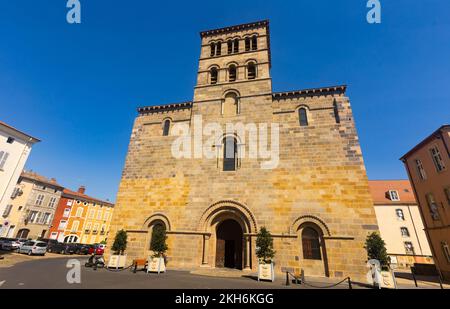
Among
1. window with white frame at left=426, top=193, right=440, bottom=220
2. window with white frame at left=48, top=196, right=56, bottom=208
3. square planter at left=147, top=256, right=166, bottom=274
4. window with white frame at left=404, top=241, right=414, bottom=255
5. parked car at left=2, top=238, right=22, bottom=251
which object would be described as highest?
window with white frame at left=48, top=196, right=56, bottom=208

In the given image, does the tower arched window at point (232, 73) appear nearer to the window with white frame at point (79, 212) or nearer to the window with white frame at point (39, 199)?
the window with white frame at point (39, 199)

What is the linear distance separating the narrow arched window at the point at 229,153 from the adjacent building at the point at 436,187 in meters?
16.5

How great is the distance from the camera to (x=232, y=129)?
17.7m

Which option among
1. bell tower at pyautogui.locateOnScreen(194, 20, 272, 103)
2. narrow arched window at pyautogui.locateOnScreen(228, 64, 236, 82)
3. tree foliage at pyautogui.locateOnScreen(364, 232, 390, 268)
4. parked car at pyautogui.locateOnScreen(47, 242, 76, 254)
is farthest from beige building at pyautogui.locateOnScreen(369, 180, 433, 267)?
parked car at pyautogui.locateOnScreen(47, 242, 76, 254)

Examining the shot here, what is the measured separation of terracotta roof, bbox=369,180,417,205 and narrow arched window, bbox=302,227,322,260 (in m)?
22.2

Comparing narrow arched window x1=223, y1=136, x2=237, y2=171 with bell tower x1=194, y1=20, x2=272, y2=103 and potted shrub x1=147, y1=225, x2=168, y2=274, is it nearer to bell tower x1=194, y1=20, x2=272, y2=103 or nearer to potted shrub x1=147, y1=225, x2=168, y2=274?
bell tower x1=194, y1=20, x2=272, y2=103

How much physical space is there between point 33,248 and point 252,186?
2441cm

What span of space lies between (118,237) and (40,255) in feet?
50.2

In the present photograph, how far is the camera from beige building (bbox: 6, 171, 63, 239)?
31.9m

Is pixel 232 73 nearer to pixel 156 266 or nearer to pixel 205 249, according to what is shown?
pixel 205 249

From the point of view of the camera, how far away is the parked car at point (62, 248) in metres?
27.0

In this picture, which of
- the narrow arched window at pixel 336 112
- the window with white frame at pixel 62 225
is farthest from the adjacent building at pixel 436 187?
the window with white frame at pixel 62 225

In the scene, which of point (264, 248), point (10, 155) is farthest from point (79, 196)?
point (264, 248)

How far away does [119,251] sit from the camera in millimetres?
15148
